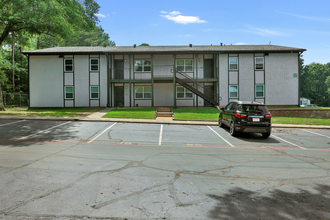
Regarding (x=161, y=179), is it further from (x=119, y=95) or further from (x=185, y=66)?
(x=119, y=95)

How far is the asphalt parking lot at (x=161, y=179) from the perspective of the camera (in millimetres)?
3619

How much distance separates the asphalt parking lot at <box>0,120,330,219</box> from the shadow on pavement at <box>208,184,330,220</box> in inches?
0.6

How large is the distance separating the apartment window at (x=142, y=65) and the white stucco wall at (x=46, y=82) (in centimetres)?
825

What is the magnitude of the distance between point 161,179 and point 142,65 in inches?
874

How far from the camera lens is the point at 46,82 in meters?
25.3

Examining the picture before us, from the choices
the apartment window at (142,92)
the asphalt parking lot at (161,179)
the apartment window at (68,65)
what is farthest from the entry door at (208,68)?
the asphalt parking lot at (161,179)

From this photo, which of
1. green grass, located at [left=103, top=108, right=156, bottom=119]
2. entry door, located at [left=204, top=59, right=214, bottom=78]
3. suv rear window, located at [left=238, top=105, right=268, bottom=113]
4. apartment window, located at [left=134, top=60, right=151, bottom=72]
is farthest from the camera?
entry door, located at [left=204, top=59, right=214, bottom=78]

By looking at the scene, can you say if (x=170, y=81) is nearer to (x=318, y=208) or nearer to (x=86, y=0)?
(x=86, y=0)

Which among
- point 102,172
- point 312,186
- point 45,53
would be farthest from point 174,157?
point 45,53

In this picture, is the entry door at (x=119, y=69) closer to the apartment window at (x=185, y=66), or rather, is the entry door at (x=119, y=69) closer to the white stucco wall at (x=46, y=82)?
the white stucco wall at (x=46, y=82)

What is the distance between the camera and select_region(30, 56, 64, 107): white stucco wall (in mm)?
25172

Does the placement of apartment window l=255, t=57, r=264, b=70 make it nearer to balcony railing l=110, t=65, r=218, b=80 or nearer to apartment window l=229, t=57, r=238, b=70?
apartment window l=229, t=57, r=238, b=70

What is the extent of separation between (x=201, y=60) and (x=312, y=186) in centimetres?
2268

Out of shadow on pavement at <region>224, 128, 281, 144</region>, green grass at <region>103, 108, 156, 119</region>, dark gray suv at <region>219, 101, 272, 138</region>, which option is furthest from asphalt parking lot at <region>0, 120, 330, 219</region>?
green grass at <region>103, 108, 156, 119</region>
